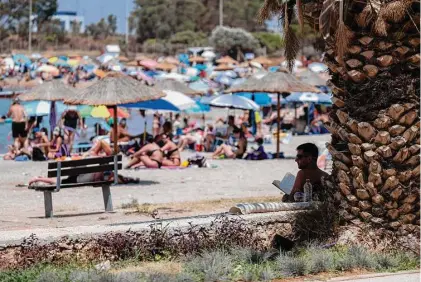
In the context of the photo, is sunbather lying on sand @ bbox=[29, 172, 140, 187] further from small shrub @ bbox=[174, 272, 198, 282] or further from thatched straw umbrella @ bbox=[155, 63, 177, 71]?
thatched straw umbrella @ bbox=[155, 63, 177, 71]

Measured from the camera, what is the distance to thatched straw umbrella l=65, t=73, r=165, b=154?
13828mm

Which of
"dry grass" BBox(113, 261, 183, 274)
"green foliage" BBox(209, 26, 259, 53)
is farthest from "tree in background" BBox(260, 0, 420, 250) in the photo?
"green foliage" BBox(209, 26, 259, 53)

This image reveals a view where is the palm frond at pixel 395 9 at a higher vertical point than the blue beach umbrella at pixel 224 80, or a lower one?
higher

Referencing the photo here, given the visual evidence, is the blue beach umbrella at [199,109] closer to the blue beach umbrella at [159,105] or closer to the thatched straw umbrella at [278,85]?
the thatched straw umbrella at [278,85]

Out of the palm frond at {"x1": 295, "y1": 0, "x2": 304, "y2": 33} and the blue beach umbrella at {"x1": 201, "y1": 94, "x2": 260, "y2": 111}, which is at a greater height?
the palm frond at {"x1": 295, "y1": 0, "x2": 304, "y2": 33}

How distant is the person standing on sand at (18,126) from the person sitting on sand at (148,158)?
4.90m

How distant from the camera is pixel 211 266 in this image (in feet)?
20.2

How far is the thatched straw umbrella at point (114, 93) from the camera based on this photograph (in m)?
13.8

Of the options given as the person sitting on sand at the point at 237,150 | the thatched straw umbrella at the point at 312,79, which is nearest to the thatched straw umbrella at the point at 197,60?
the thatched straw umbrella at the point at 312,79

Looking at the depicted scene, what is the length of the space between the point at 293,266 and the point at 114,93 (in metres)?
8.25

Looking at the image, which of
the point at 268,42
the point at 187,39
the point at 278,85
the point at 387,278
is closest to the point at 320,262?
the point at 387,278

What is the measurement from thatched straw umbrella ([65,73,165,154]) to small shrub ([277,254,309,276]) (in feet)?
25.7

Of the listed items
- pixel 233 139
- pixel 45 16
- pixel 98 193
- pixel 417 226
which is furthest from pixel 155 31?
pixel 417 226

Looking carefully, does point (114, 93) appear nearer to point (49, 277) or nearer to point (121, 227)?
point (121, 227)
